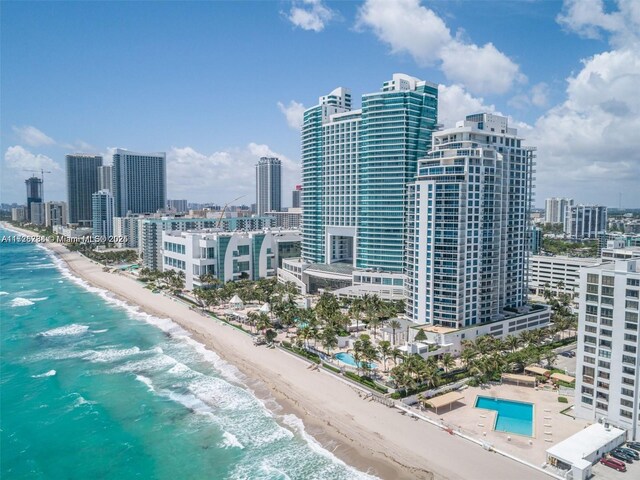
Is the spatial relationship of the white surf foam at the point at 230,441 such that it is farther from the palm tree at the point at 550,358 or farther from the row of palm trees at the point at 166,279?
the row of palm trees at the point at 166,279

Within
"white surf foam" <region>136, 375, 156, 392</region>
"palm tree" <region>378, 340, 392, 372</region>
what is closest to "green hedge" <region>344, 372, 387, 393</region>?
"palm tree" <region>378, 340, 392, 372</region>

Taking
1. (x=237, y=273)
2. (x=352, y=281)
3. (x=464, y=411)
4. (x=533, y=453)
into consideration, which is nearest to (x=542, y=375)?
(x=464, y=411)

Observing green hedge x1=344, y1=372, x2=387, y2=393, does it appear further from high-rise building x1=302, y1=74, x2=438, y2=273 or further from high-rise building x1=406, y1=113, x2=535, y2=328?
high-rise building x1=302, y1=74, x2=438, y2=273

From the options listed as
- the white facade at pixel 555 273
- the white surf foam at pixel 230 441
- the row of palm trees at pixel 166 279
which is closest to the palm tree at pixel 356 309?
the white surf foam at pixel 230 441

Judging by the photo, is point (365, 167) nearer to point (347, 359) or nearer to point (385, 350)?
point (347, 359)

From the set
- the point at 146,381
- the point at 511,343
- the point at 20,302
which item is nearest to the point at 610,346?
the point at 511,343

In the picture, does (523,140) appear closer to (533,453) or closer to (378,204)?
(378,204)
